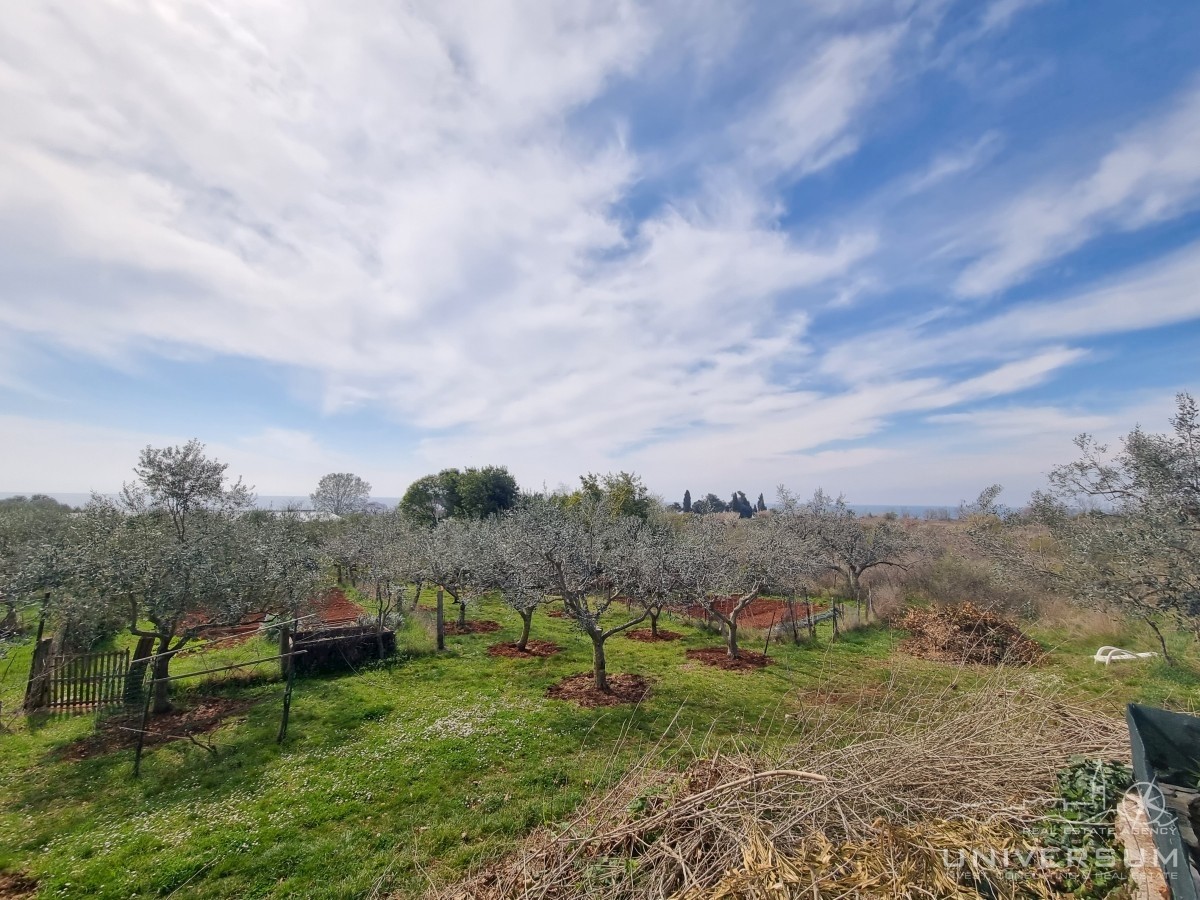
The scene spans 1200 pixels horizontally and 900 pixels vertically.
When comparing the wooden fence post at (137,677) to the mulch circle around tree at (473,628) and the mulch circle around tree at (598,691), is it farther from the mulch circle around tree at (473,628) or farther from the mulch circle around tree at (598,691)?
the mulch circle around tree at (598,691)

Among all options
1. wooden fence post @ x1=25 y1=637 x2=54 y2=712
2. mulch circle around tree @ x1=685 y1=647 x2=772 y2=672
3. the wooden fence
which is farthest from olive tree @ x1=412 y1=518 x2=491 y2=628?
wooden fence post @ x1=25 y1=637 x2=54 y2=712

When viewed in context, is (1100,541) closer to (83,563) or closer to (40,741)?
(83,563)

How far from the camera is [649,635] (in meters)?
18.6

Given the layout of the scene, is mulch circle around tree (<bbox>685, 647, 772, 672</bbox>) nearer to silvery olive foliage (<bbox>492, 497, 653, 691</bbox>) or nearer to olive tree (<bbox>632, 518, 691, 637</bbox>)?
olive tree (<bbox>632, 518, 691, 637</bbox>)

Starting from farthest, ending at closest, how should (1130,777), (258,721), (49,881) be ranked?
(258,721)
(49,881)
(1130,777)

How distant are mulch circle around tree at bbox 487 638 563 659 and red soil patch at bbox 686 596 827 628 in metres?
6.83

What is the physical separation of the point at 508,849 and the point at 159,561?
33.9 feet

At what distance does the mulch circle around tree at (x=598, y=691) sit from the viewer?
11297 mm

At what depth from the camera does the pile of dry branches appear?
3258 millimetres

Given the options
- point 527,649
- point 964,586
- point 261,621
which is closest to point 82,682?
point 261,621

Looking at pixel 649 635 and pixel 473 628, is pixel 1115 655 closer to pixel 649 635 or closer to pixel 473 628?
pixel 649 635

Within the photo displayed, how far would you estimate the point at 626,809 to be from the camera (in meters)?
4.45

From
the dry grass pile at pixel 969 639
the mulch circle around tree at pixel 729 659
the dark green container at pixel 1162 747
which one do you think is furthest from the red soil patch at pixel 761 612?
the dark green container at pixel 1162 747

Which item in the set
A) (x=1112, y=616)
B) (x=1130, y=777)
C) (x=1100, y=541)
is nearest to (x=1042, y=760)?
(x=1130, y=777)
